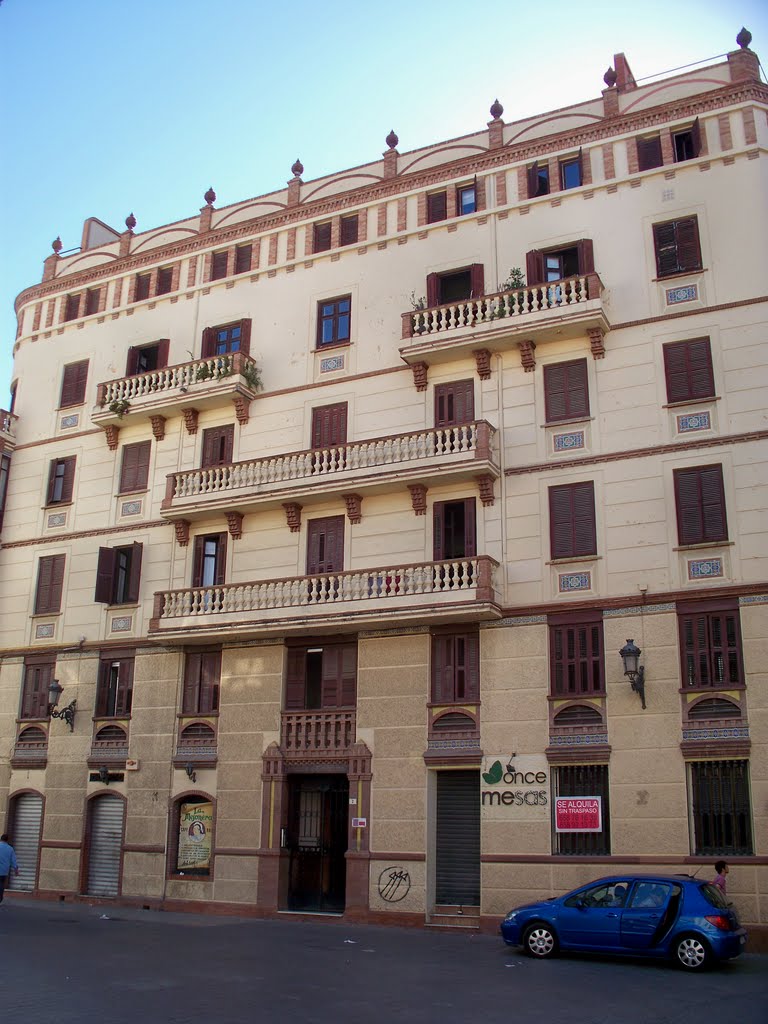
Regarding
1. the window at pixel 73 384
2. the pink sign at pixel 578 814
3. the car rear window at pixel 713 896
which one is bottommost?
the car rear window at pixel 713 896

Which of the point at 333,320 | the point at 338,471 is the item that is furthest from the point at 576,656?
the point at 333,320

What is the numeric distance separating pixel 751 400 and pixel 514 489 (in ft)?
19.7

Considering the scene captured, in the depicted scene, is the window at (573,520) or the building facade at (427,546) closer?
the building facade at (427,546)

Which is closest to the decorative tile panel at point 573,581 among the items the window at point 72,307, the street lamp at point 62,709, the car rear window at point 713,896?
the car rear window at point 713,896

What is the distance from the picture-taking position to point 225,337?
104 feet

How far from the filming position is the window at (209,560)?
96.4ft

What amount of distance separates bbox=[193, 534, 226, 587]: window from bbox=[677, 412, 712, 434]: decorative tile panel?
13143mm

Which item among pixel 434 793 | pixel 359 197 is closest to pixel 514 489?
pixel 434 793

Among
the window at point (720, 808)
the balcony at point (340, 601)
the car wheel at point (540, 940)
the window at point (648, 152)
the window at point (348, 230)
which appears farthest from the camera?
the window at point (348, 230)

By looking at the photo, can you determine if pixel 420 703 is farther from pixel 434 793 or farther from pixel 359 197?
pixel 359 197

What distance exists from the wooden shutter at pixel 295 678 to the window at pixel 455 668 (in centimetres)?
383

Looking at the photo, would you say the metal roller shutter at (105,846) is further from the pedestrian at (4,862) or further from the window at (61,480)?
the window at (61,480)

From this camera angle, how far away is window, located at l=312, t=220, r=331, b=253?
3098 centimetres

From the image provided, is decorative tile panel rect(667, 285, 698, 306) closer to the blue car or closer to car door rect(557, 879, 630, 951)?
the blue car
